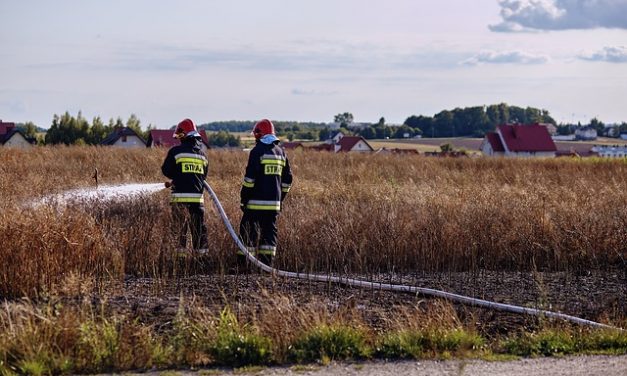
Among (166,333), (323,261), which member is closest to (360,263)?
(323,261)

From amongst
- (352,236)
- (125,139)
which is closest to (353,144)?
(125,139)

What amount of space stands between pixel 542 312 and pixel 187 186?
496cm

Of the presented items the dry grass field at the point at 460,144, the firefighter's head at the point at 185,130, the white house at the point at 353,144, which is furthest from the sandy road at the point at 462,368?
the dry grass field at the point at 460,144

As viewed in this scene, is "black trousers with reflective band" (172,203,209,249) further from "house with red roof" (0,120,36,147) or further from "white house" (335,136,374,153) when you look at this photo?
"house with red roof" (0,120,36,147)

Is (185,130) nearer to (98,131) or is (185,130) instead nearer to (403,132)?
(98,131)

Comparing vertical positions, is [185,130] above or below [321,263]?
above

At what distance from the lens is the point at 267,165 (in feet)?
34.4

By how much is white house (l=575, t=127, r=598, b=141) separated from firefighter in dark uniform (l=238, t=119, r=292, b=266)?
8876 centimetres

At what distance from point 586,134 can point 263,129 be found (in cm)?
9179

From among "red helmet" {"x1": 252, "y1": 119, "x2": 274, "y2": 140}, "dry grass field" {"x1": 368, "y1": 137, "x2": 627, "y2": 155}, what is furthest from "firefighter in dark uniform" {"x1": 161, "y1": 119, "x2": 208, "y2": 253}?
"dry grass field" {"x1": 368, "y1": 137, "x2": 627, "y2": 155}

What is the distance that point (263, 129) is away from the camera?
34.9 ft

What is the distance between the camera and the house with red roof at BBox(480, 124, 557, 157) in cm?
6631

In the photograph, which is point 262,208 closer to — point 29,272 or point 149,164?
point 29,272

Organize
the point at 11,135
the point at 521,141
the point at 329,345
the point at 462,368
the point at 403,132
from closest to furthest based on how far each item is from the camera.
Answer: the point at 462,368 < the point at 329,345 < the point at 11,135 < the point at 521,141 < the point at 403,132
